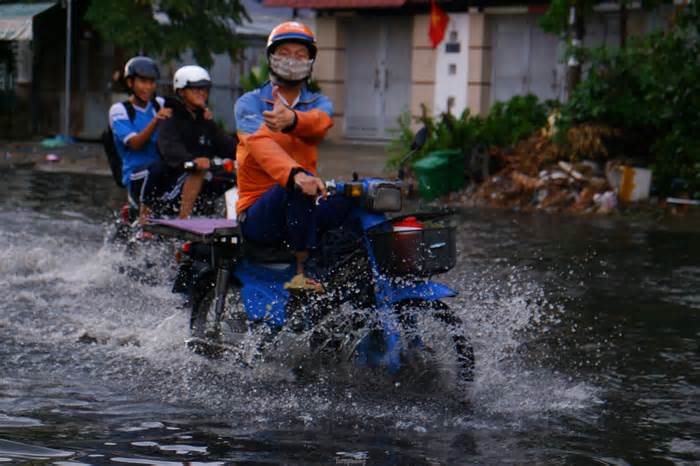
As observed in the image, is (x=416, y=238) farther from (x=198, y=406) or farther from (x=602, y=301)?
(x=602, y=301)

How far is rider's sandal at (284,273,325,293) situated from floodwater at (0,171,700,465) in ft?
1.45

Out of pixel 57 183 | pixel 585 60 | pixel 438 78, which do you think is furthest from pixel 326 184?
pixel 438 78

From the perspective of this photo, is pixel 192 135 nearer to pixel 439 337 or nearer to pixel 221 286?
pixel 221 286

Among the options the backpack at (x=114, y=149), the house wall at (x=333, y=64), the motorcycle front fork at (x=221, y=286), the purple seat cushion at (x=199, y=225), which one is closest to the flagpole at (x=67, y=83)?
the house wall at (x=333, y=64)

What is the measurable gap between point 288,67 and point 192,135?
3.55m

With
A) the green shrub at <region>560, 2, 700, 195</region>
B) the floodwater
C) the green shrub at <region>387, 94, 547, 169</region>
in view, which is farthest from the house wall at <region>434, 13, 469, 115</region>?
the floodwater

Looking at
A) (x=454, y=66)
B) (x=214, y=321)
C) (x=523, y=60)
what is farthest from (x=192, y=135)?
(x=454, y=66)

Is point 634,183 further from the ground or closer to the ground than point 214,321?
further from the ground

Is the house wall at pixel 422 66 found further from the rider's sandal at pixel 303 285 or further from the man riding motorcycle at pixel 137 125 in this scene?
the rider's sandal at pixel 303 285

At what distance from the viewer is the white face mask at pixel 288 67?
22.3ft

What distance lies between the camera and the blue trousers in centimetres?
648

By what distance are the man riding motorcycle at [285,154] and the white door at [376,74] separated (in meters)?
18.7

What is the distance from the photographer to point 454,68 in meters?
24.2

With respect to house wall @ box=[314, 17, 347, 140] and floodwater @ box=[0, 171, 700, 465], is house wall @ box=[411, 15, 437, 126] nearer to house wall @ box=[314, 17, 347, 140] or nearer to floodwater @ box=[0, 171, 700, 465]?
house wall @ box=[314, 17, 347, 140]
